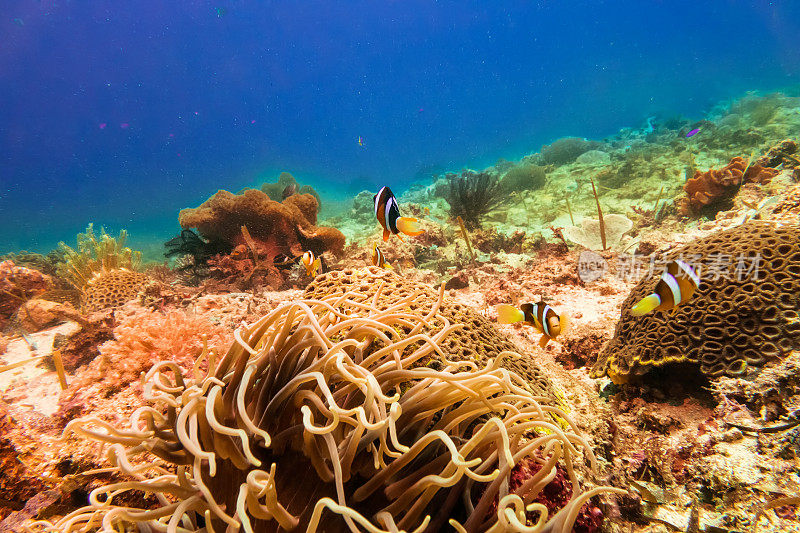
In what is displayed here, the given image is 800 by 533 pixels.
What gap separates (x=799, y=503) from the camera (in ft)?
3.94

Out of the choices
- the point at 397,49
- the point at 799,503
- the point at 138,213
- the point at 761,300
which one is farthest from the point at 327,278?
the point at 397,49

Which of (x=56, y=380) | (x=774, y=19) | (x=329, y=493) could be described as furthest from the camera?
(x=774, y=19)

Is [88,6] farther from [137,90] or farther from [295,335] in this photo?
[295,335]

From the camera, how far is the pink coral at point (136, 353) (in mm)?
2260

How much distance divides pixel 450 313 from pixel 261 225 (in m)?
5.24

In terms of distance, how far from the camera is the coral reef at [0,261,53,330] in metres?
6.43

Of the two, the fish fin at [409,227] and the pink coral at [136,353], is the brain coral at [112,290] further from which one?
the fish fin at [409,227]

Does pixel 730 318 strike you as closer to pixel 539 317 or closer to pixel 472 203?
pixel 539 317

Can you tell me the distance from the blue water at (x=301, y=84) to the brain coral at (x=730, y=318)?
5090cm

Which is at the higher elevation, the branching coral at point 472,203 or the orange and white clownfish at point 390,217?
the branching coral at point 472,203

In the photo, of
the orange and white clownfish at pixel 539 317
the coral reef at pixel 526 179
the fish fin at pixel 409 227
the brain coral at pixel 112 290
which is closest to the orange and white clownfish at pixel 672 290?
the orange and white clownfish at pixel 539 317

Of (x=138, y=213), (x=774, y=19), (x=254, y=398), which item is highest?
(x=774, y=19)

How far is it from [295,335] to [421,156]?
97.3 metres

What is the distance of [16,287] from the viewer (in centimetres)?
667
